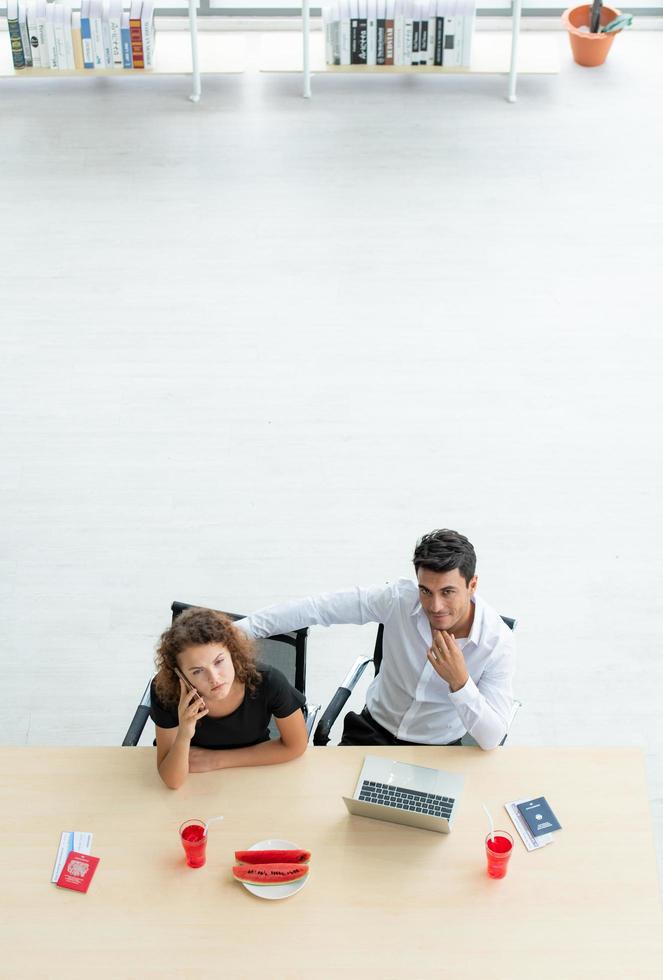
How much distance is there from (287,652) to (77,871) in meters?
0.93

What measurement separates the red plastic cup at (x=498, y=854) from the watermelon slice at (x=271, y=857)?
448 millimetres

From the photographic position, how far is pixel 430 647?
3381 millimetres

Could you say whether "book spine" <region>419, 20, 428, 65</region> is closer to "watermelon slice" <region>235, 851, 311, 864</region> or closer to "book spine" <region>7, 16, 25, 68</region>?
"book spine" <region>7, 16, 25, 68</region>

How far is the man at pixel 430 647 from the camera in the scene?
3.21m

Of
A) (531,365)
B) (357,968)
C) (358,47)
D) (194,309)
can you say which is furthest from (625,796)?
(358,47)

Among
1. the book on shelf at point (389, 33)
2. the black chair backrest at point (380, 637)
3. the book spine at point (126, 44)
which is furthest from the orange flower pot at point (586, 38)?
the black chair backrest at point (380, 637)

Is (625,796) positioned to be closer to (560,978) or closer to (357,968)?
(560,978)

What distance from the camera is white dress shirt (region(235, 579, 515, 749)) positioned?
3.31 metres

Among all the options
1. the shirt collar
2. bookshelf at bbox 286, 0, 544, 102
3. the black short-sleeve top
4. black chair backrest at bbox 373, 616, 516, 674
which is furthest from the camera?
bookshelf at bbox 286, 0, 544, 102

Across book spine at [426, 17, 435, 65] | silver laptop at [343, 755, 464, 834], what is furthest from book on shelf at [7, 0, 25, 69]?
silver laptop at [343, 755, 464, 834]

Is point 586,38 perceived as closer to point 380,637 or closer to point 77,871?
point 380,637

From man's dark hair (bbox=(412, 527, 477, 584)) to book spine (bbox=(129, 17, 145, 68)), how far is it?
4630mm

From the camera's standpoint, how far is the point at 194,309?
5.84m

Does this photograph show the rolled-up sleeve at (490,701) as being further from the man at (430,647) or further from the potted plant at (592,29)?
the potted plant at (592,29)
